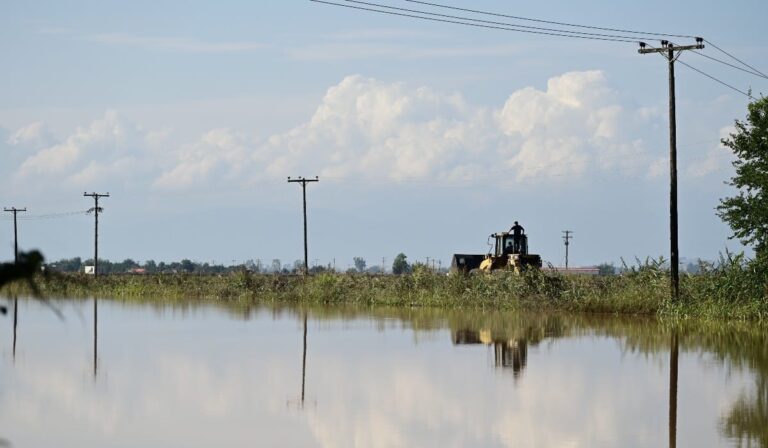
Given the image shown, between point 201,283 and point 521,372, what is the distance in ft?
134

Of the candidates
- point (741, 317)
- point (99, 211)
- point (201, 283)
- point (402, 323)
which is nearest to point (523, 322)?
point (402, 323)

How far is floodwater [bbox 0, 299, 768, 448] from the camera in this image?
13711mm

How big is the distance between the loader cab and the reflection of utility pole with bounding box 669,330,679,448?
22.9 meters

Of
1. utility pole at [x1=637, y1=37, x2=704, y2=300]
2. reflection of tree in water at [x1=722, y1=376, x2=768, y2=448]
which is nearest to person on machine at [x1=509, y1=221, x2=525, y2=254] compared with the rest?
utility pole at [x1=637, y1=37, x2=704, y2=300]

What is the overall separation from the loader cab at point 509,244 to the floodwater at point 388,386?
55.9 feet

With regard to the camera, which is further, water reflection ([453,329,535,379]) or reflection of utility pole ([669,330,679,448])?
water reflection ([453,329,535,379])

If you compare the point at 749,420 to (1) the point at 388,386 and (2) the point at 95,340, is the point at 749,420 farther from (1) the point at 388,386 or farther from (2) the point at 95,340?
(2) the point at 95,340

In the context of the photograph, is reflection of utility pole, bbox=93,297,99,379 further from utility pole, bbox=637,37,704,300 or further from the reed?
utility pole, bbox=637,37,704,300

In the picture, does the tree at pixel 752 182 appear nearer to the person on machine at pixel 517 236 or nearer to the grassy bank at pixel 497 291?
the grassy bank at pixel 497 291

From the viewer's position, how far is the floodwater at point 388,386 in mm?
13711

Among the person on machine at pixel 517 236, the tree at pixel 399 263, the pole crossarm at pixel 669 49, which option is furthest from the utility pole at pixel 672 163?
the tree at pixel 399 263

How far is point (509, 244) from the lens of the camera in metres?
51.1

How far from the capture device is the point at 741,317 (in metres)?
32.4

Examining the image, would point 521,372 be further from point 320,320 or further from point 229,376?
point 320,320
